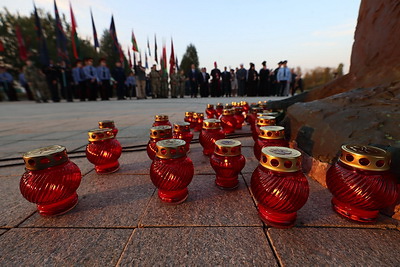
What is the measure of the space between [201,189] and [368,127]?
133 cm

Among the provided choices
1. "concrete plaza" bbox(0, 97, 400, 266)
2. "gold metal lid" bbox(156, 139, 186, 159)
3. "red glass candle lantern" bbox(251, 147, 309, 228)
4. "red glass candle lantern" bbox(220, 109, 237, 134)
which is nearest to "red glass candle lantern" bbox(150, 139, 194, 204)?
"gold metal lid" bbox(156, 139, 186, 159)

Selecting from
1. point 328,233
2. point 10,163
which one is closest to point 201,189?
point 328,233

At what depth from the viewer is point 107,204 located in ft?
4.16

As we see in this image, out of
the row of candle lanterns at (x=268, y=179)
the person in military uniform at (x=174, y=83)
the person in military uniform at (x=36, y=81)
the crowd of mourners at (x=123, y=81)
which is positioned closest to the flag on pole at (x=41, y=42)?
the crowd of mourners at (x=123, y=81)

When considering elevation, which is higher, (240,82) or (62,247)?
(240,82)

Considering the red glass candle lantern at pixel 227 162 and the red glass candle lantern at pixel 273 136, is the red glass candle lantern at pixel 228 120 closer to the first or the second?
the red glass candle lantern at pixel 273 136

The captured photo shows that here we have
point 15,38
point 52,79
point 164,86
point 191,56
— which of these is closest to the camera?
point 52,79

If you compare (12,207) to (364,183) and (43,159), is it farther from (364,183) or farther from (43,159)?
(364,183)

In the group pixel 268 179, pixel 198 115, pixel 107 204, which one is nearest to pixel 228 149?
pixel 268 179

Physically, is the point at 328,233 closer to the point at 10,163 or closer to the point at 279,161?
the point at 279,161

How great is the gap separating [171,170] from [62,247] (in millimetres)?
630

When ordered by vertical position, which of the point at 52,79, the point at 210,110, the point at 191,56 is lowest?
the point at 210,110

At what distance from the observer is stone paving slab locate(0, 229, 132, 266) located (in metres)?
0.83

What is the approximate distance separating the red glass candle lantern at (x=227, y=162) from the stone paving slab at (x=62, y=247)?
699 millimetres
